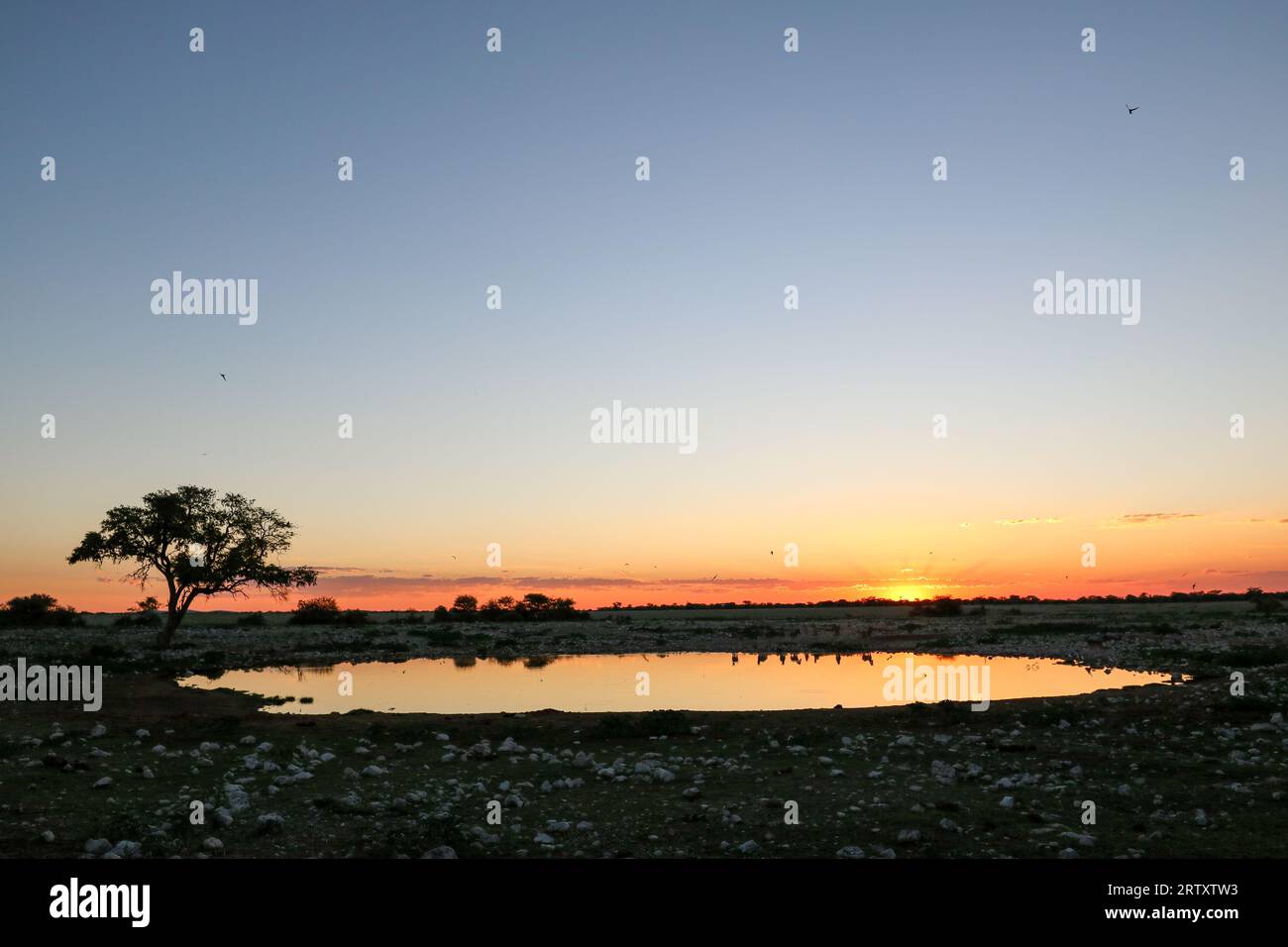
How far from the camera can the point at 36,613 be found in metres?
78.7

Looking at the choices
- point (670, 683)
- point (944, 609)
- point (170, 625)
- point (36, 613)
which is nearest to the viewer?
point (670, 683)

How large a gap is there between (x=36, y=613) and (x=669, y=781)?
85.7 m

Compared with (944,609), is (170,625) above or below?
above

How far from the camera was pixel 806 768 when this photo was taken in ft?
51.8

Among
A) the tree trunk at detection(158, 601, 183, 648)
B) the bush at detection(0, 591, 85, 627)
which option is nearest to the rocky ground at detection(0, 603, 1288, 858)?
the tree trunk at detection(158, 601, 183, 648)

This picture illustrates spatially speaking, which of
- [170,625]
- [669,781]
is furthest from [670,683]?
[170,625]

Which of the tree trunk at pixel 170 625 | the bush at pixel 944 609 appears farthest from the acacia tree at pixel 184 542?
the bush at pixel 944 609

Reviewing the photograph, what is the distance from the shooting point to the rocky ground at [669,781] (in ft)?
36.7

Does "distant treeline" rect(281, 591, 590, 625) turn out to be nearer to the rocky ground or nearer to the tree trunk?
the tree trunk

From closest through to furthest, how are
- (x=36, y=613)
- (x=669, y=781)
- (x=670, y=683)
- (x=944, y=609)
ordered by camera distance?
(x=669, y=781)
(x=670, y=683)
(x=36, y=613)
(x=944, y=609)

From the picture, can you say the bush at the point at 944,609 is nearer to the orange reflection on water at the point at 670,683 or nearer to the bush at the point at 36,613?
the orange reflection on water at the point at 670,683

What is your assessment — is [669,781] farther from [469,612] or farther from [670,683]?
[469,612]
